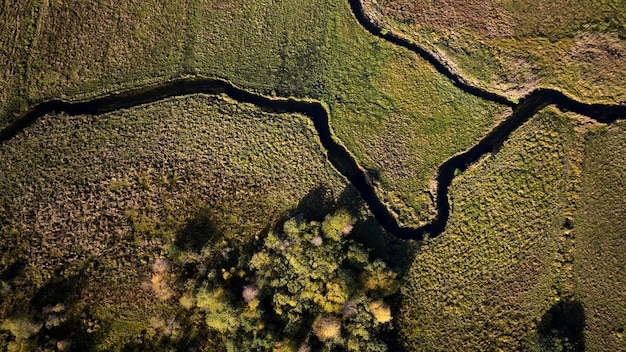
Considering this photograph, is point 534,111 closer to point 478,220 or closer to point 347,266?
point 478,220

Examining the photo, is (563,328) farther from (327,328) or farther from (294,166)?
(294,166)

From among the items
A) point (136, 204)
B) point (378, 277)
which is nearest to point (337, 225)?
point (378, 277)

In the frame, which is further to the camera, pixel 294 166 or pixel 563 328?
pixel 294 166

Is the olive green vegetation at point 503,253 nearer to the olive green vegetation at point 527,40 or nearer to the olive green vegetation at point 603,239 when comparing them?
the olive green vegetation at point 603,239

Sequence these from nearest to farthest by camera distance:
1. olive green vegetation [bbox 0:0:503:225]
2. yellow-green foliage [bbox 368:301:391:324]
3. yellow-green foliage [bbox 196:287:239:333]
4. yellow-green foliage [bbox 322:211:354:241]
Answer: yellow-green foliage [bbox 368:301:391:324]
yellow-green foliage [bbox 196:287:239:333]
yellow-green foliage [bbox 322:211:354:241]
olive green vegetation [bbox 0:0:503:225]

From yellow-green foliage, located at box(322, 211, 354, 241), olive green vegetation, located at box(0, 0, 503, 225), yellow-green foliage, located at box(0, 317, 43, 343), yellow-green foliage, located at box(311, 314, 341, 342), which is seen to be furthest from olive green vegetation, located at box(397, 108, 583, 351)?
yellow-green foliage, located at box(0, 317, 43, 343)

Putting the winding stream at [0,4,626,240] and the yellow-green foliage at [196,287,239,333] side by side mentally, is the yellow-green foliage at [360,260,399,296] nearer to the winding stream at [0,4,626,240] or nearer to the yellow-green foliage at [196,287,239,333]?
the winding stream at [0,4,626,240]

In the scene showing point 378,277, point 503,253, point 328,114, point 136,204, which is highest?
point 328,114
